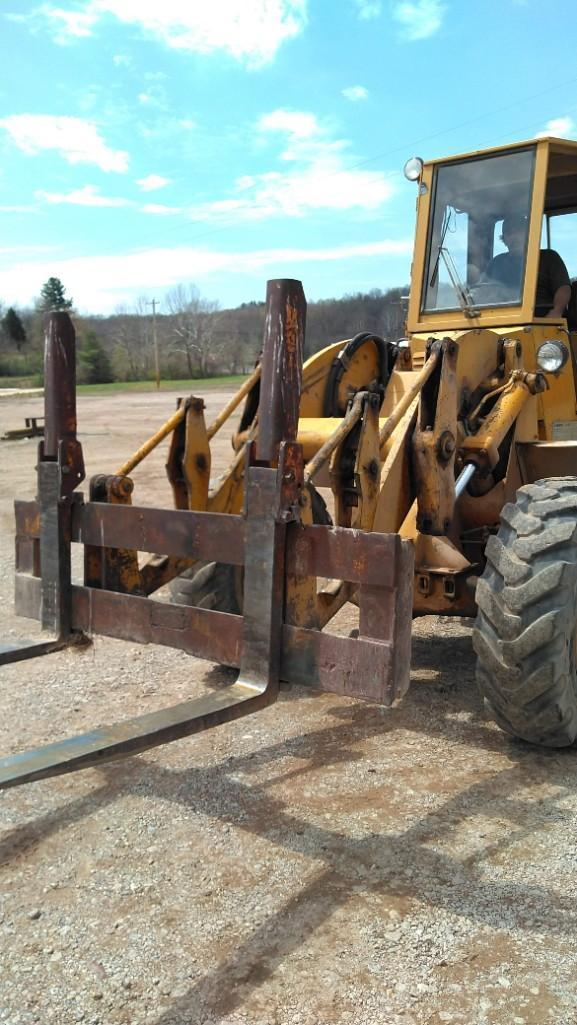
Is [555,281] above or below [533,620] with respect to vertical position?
above

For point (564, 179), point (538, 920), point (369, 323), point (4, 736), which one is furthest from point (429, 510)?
point (369, 323)

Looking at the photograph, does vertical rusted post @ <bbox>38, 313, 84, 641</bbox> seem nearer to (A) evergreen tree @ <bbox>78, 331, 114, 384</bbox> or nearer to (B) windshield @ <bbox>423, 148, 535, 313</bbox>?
(B) windshield @ <bbox>423, 148, 535, 313</bbox>

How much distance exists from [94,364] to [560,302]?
192 feet

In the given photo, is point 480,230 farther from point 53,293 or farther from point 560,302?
point 53,293

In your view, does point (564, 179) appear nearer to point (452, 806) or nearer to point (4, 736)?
point (452, 806)

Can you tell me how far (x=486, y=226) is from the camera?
5699mm

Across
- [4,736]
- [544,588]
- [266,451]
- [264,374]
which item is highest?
[264,374]

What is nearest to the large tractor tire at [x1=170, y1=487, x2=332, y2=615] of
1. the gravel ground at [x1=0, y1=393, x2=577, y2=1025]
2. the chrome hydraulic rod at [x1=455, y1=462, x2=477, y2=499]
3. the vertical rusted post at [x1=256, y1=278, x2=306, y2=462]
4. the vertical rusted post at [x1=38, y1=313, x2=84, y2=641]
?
the gravel ground at [x1=0, y1=393, x2=577, y2=1025]

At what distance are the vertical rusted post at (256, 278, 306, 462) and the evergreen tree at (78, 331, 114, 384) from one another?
59.3 meters

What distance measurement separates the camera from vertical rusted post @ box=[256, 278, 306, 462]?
3.21 meters

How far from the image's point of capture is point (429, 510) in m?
4.38

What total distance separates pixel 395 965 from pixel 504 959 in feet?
1.11

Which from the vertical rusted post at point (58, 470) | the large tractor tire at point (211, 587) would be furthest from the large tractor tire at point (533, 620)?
the vertical rusted post at point (58, 470)

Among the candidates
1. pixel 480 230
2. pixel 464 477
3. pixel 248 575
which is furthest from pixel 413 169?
pixel 248 575
